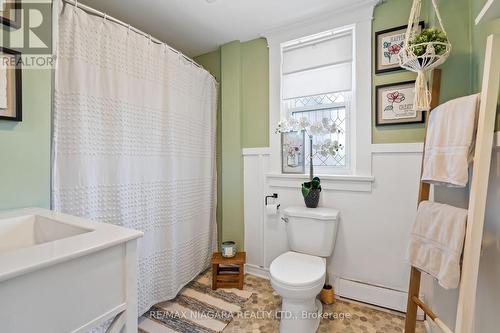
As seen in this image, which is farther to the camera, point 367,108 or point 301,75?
point 301,75

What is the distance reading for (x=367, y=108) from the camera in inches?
68.5

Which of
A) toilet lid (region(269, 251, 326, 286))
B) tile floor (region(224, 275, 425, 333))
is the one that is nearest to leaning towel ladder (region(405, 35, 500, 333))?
toilet lid (region(269, 251, 326, 286))

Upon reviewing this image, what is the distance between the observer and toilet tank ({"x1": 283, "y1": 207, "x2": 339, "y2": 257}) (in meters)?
1.68

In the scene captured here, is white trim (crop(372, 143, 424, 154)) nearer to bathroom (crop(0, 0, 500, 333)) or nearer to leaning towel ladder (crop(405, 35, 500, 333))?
bathroom (crop(0, 0, 500, 333))

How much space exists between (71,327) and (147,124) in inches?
49.9

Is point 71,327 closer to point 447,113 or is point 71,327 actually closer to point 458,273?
point 458,273

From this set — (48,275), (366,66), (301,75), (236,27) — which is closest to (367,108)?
(366,66)

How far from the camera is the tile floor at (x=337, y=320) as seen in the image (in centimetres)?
148

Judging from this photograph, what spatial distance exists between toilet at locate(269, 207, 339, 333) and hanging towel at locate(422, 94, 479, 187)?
728 millimetres

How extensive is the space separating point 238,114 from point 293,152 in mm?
659

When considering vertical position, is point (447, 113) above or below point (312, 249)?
above

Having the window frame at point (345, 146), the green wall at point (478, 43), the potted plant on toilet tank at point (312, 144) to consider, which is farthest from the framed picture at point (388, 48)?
the potted plant on toilet tank at point (312, 144)

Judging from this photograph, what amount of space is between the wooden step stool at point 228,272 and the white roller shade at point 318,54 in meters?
1.72

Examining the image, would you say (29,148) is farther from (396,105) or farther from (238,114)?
(396,105)
